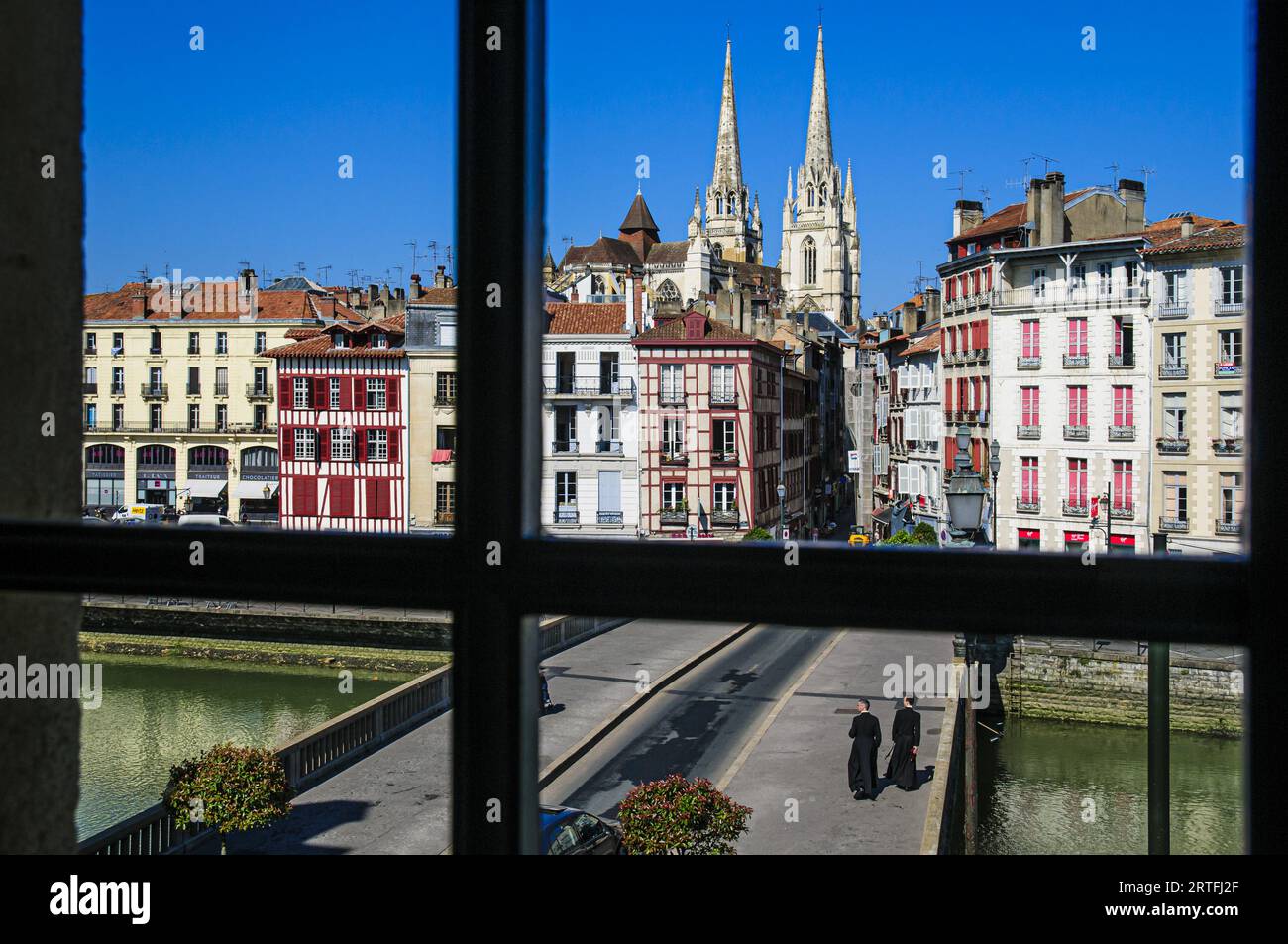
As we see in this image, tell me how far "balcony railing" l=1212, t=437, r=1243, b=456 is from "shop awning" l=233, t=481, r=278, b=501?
690mm

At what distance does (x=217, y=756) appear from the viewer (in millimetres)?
871

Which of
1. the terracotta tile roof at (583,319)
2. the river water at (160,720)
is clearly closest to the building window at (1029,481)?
the terracotta tile roof at (583,319)

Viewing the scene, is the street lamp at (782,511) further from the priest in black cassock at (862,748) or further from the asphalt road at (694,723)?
the priest in black cassock at (862,748)

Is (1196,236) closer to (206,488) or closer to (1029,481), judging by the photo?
(1029,481)

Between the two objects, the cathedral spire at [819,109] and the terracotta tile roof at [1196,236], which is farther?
the cathedral spire at [819,109]

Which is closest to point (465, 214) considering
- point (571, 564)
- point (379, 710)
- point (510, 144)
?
point (510, 144)

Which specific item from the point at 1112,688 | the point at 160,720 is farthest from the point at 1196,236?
the point at 160,720

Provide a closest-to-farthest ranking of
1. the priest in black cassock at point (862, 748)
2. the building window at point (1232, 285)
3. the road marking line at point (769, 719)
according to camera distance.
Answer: the building window at point (1232, 285)
the road marking line at point (769, 719)
the priest in black cassock at point (862, 748)

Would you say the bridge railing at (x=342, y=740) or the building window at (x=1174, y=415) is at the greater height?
the building window at (x=1174, y=415)

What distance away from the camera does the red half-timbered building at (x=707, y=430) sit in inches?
35.3

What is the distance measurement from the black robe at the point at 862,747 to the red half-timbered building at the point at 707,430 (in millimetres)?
249

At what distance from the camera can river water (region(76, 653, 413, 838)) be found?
977mm

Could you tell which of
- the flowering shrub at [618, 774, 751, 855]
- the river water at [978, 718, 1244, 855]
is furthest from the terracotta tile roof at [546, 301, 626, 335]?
the river water at [978, 718, 1244, 855]

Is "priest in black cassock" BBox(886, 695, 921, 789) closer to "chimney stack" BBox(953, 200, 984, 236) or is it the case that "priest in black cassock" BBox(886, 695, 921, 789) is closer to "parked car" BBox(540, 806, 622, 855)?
"parked car" BBox(540, 806, 622, 855)
